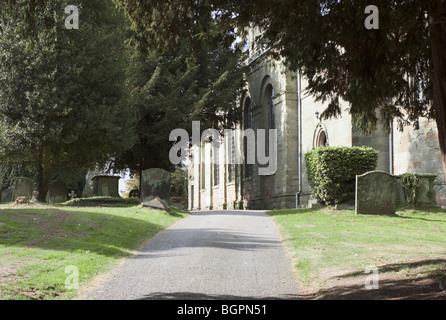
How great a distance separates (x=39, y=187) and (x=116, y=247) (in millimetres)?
14206

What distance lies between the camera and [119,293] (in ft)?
22.4

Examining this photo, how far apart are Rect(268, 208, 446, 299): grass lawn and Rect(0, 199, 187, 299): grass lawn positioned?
354 centimetres

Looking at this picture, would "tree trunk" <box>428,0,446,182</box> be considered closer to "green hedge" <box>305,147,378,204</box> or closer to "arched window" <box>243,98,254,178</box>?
"green hedge" <box>305,147,378,204</box>

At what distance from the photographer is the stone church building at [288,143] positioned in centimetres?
2167

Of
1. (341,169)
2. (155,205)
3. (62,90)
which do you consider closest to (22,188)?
(62,90)

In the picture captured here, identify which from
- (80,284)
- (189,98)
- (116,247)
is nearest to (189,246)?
(116,247)
